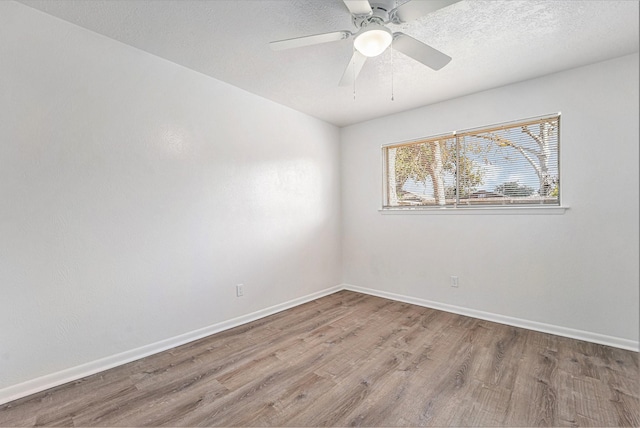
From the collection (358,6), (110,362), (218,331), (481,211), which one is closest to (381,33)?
(358,6)

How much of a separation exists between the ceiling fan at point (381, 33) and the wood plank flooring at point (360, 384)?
6.15 feet

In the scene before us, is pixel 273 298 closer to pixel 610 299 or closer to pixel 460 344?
pixel 460 344

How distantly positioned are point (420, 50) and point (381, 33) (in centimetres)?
37

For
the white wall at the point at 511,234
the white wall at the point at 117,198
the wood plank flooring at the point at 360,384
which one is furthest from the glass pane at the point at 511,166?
the white wall at the point at 117,198

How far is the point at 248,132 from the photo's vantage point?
10.1ft

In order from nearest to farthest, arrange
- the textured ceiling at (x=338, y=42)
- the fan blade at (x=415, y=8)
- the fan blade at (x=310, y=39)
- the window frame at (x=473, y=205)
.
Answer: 1. the fan blade at (x=415, y=8)
2. the fan blade at (x=310, y=39)
3. the textured ceiling at (x=338, y=42)
4. the window frame at (x=473, y=205)

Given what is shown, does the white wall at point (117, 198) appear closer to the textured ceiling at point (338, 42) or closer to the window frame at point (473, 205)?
the textured ceiling at point (338, 42)

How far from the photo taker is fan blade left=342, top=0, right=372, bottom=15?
5.04 feet

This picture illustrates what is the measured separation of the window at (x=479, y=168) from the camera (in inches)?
105

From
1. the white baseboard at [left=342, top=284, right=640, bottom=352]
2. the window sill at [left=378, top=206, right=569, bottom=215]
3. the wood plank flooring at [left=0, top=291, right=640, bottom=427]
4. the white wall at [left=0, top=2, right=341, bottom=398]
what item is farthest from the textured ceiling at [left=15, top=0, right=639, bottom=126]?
the white baseboard at [left=342, top=284, right=640, bottom=352]

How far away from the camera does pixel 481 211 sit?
10.0 feet

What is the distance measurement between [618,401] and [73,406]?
3177 millimetres

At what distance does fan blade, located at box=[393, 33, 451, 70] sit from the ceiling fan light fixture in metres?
0.17

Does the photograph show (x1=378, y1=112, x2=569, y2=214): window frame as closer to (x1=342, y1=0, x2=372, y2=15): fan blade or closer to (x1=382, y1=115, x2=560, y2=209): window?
(x1=382, y1=115, x2=560, y2=209): window
